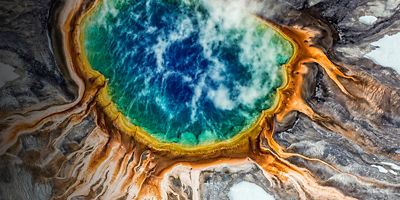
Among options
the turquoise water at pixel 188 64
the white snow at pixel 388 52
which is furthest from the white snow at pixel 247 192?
the white snow at pixel 388 52

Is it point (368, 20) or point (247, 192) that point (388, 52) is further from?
point (247, 192)

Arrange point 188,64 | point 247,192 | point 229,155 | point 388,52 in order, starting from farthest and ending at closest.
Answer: point 188,64 < point 229,155 < point 247,192 < point 388,52

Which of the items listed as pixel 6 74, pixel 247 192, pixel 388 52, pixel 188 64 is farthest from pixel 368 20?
pixel 6 74

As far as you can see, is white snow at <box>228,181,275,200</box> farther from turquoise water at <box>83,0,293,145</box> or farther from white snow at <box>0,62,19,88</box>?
white snow at <box>0,62,19,88</box>

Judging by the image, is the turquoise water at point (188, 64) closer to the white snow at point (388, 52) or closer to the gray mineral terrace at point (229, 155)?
the gray mineral terrace at point (229, 155)

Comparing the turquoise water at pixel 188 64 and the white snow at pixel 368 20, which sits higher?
the white snow at pixel 368 20

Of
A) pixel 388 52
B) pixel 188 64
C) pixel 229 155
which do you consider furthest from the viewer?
pixel 188 64
